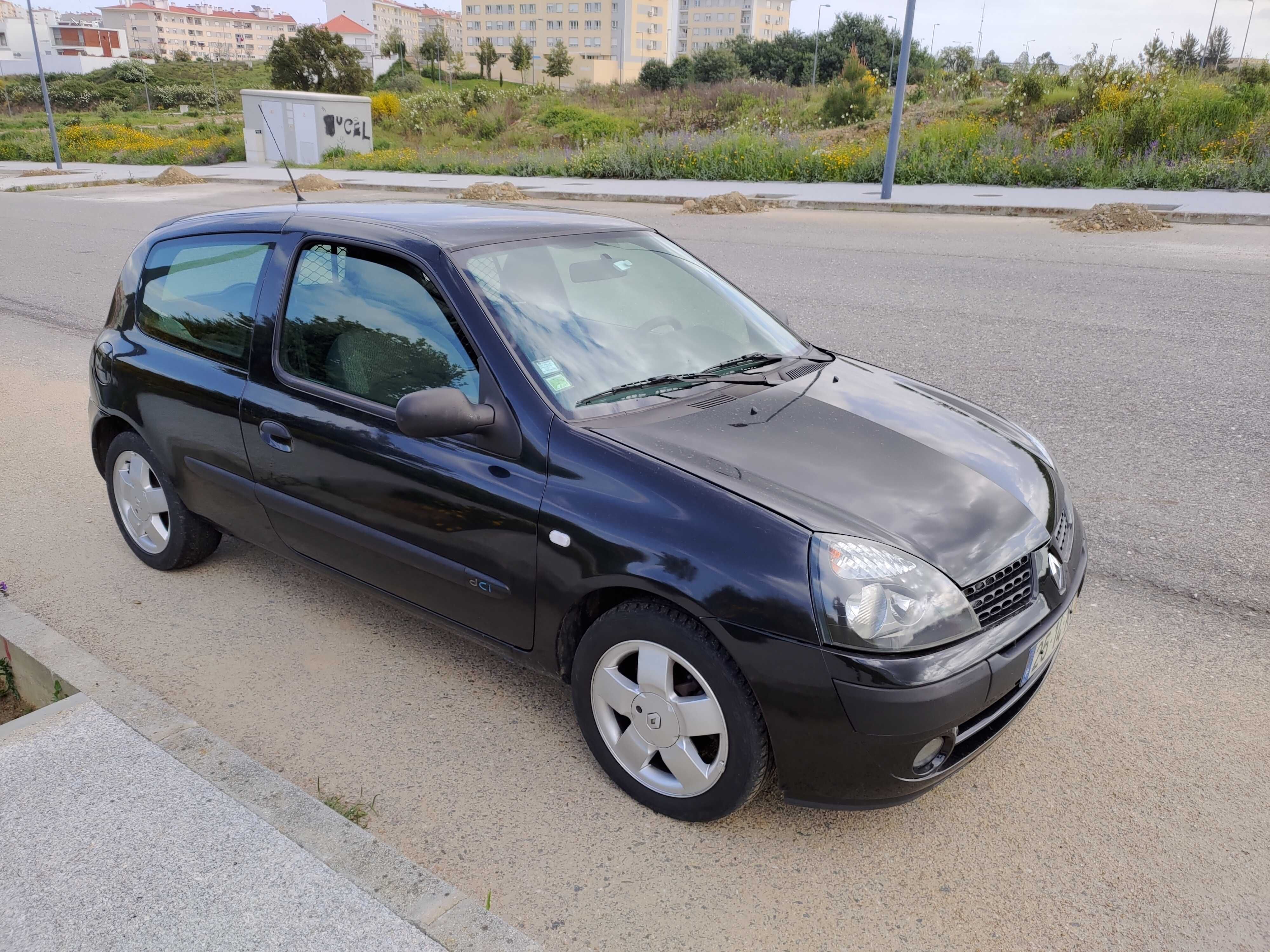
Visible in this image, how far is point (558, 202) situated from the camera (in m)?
19.6

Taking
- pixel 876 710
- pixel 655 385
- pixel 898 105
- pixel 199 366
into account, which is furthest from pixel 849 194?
pixel 876 710

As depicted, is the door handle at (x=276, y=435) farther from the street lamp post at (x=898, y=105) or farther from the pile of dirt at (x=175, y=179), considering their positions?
the pile of dirt at (x=175, y=179)

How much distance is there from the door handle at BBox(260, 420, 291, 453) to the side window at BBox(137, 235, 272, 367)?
30 centimetres

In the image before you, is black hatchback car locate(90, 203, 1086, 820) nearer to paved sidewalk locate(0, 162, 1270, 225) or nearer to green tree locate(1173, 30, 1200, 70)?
paved sidewalk locate(0, 162, 1270, 225)

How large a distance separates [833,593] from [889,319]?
21.9 feet

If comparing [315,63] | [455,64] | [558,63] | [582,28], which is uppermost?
[582,28]

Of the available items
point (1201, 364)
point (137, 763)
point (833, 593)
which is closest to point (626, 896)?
point (833, 593)

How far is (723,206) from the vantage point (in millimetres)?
16594

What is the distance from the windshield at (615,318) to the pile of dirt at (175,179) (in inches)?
1071

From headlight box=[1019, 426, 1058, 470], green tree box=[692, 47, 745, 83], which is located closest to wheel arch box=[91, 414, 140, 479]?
headlight box=[1019, 426, 1058, 470]

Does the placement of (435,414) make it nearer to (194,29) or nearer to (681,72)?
(681,72)

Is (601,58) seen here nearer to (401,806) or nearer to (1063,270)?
(1063,270)

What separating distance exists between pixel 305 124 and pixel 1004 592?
35.5 m

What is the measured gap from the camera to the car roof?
333 centimetres
